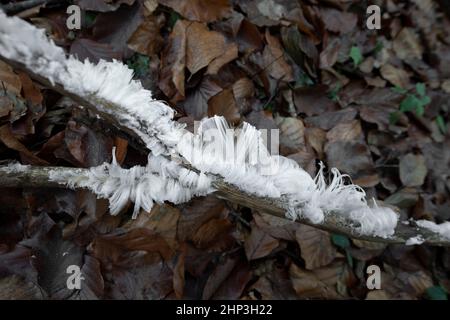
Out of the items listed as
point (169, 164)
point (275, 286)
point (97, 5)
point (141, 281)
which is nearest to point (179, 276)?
point (141, 281)

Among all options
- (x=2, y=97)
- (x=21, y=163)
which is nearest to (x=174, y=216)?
(x=21, y=163)

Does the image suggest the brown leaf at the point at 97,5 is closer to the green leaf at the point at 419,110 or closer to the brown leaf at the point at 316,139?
the brown leaf at the point at 316,139

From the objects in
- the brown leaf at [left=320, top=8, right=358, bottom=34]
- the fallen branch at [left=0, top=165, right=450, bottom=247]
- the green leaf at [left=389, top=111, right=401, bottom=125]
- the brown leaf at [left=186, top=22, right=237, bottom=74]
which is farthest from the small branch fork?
the brown leaf at [left=320, top=8, right=358, bottom=34]

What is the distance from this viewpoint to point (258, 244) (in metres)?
1.24

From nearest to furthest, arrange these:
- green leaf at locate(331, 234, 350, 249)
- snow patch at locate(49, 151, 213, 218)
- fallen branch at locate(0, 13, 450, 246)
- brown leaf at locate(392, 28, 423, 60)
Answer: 1. fallen branch at locate(0, 13, 450, 246)
2. snow patch at locate(49, 151, 213, 218)
3. green leaf at locate(331, 234, 350, 249)
4. brown leaf at locate(392, 28, 423, 60)

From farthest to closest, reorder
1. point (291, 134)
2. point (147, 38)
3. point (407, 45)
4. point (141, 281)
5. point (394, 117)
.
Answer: point (407, 45)
point (394, 117)
point (291, 134)
point (147, 38)
point (141, 281)

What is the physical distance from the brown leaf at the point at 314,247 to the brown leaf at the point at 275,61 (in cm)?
52

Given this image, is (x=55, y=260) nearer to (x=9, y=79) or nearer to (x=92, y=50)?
(x=9, y=79)

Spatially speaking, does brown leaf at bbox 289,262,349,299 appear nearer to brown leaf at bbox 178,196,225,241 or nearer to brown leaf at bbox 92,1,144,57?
brown leaf at bbox 178,196,225,241

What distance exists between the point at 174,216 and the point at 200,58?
48 cm

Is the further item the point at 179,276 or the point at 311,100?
the point at 311,100

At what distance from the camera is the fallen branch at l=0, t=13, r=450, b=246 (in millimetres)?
638

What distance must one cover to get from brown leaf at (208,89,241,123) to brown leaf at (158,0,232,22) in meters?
0.25

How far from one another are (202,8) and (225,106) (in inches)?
12.5
